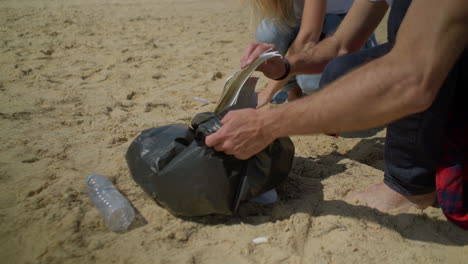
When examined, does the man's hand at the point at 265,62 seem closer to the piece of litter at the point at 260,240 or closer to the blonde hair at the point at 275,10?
the blonde hair at the point at 275,10

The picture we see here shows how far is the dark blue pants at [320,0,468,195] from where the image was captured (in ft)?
4.48

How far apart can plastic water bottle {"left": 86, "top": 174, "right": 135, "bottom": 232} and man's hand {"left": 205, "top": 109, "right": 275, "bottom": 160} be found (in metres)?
0.46

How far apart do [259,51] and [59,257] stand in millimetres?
1205

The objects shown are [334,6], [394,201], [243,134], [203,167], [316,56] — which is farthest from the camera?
[334,6]

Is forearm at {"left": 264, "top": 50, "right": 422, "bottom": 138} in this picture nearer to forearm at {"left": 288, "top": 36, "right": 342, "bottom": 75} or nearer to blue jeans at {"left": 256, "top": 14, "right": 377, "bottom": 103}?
forearm at {"left": 288, "top": 36, "right": 342, "bottom": 75}

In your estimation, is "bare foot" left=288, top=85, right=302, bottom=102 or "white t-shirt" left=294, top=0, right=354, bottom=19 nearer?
"white t-shirt" left=294, top=0, right=354, bottom=19

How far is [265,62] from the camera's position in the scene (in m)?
1.83

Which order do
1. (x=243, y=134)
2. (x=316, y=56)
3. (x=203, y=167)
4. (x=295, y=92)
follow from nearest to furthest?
(x=243, y=134) → (x=203, y=167) → (x=316, y=56) → (x=295, y=92)

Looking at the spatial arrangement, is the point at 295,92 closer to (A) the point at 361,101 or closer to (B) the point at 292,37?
(B) the point at 292,37

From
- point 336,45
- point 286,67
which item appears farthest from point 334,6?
point 286,67

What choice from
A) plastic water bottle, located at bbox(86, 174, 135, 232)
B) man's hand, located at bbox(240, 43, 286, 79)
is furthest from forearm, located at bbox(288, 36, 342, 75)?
plastic water bottle, located at bbox(86, 174, 135, 232)

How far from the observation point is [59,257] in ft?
4.15

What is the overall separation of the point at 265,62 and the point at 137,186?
838mm

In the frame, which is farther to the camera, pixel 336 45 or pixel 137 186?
pixel 336 45
